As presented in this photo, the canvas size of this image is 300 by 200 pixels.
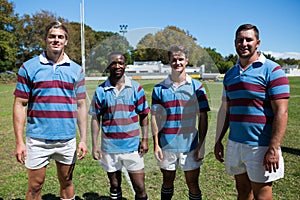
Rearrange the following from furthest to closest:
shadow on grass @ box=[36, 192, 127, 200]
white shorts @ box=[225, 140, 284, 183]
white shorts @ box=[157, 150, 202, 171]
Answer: shadow on grass @ box=[36, 192, 127, 200] < white shorts @ box=[157, 150, 202, 171] < white shorts @ box=[225, 140, 284, 183]

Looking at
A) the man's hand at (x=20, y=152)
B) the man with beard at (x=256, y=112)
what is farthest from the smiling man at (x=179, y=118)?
the man's hand at (x=20, y=152)

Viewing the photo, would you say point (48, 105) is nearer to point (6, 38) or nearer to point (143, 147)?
point (143, 147)

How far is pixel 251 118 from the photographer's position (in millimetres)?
2430

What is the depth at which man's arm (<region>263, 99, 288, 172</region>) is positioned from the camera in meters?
2.29

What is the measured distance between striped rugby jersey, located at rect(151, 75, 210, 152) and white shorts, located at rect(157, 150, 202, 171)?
5 cm

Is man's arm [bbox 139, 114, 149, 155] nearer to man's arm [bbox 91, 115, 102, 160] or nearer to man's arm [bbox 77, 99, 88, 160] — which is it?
man's arm [bbox 91, 115, 102, 160]

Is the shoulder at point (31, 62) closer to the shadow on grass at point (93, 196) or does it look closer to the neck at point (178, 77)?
the neck at point (178, 77)

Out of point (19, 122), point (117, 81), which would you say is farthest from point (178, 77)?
point (19, 122)

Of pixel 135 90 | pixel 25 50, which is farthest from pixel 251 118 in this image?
pixel 25 50

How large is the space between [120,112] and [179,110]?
525mm

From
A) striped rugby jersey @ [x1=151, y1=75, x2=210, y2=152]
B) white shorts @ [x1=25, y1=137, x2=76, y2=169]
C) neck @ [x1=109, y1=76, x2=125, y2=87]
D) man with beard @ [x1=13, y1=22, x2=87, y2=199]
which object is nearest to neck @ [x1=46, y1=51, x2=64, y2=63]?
man with beard @ [x1=13, y1=22, x2=87, y2=199]

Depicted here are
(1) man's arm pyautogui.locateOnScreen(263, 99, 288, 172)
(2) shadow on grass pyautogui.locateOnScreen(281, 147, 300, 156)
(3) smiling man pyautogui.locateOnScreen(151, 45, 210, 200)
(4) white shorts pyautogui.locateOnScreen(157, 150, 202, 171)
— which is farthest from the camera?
(2) shadow on grass pyautogui.locateOnScreen(281, 147, 300, 156)

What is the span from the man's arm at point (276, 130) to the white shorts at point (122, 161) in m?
1.13

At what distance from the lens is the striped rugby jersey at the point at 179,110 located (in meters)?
2.72
